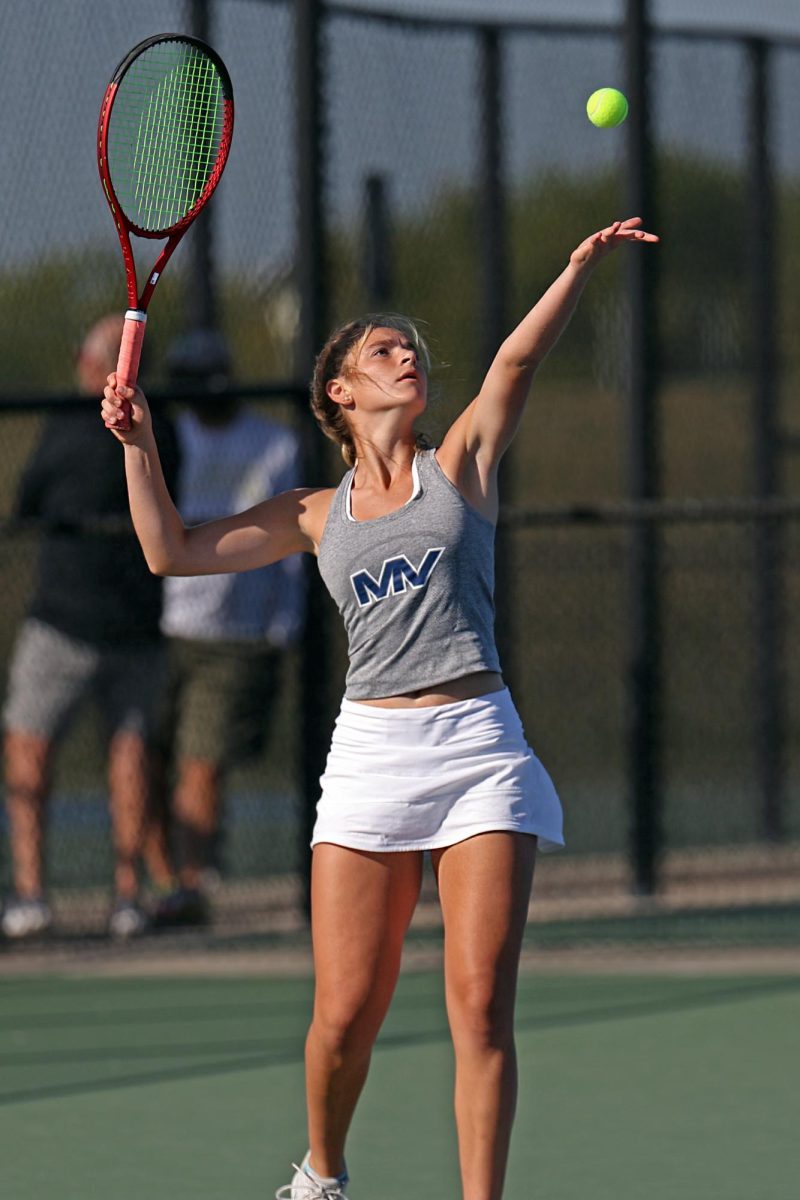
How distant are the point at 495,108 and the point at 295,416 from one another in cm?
209

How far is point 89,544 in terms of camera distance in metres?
7.82

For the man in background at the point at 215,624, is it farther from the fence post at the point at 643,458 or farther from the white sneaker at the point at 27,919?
the fence post at the point at 643,458

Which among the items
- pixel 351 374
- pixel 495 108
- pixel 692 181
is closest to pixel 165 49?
pixel 351 374

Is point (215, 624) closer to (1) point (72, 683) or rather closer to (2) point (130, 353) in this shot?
(1) point (72, 683)

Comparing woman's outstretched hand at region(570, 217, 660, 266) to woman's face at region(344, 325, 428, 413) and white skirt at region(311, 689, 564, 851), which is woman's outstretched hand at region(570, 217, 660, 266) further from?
white skirt at region(311, 689, 564, 851)

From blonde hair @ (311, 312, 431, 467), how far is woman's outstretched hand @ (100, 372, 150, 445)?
361mm

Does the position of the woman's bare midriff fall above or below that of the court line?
above

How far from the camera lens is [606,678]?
459 inches

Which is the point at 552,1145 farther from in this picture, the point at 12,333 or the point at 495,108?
the point at 495,108

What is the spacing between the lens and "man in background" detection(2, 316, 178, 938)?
7.60 m

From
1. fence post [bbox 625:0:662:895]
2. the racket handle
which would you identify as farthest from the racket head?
fence post [bbox 625:0:662:895]

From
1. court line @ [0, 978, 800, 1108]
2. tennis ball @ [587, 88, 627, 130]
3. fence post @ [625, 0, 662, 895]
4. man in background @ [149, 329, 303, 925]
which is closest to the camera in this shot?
tennis ball @ [587, 88, 627, 130]

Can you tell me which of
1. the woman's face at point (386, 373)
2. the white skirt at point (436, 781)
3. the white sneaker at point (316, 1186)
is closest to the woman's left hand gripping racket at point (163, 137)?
the woman's face at point (386, 373)

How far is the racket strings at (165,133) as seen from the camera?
464cm
